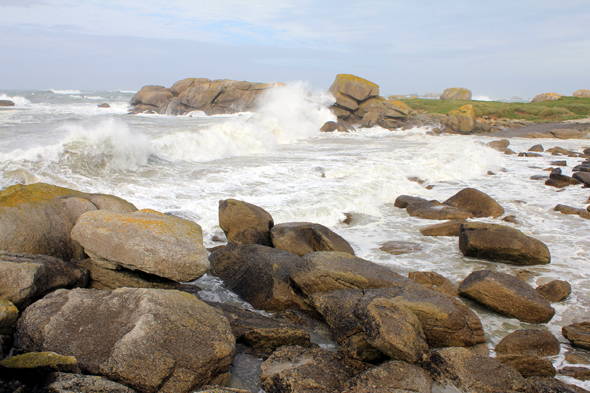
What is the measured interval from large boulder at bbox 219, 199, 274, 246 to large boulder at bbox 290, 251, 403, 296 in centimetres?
192

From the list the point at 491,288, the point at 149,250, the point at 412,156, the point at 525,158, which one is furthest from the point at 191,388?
the point at 525,158

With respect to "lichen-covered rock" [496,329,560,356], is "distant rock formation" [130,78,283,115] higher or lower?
higher

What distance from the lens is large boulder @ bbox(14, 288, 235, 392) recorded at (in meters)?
3.01

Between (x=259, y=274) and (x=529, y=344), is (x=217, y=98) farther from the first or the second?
(x=529, y=344)

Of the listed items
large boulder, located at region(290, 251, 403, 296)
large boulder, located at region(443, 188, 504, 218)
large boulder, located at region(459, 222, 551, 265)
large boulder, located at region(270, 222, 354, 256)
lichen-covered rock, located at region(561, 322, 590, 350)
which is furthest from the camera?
large boulder, located at region(443, 188, 504, 218)

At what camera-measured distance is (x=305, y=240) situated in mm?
6480

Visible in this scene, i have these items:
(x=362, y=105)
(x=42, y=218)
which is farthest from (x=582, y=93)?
(x=42, y=218)

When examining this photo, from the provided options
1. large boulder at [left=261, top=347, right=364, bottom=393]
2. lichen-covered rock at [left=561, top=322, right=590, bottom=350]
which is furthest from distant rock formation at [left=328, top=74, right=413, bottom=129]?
large boulder at [left=261, top=347, right=364, bottom=393]

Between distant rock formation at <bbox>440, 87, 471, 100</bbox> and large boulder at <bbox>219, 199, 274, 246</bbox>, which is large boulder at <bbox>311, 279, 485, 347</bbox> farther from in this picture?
distant rock formation at <bbox>440, 87, 471, 100</bbox>

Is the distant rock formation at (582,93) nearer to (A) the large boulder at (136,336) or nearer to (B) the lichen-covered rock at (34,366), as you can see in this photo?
(A) the large boulder at (136,336)

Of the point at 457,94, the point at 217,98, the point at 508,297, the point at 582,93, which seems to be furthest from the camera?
the point at 457,94

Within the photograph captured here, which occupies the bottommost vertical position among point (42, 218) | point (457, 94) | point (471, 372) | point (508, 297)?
point (471, 372)

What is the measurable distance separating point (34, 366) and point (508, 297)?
4.64m

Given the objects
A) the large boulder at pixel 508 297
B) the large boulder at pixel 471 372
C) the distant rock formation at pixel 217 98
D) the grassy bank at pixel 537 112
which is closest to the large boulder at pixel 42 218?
the large boulder at pixel 471 372
